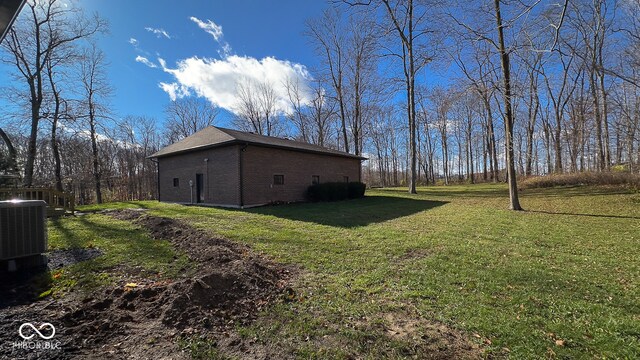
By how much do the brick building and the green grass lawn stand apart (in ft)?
18.4

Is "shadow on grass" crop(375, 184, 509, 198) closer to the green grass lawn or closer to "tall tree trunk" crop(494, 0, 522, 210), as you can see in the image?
Answer: "tall tree trunk" crop(494, 0, 522, 210)

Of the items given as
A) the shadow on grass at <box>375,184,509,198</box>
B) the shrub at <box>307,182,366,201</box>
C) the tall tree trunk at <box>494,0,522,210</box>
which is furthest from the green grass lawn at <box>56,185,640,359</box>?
the shadow on grass at <box>375,184,509,198</box>

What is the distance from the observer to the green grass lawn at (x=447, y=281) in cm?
246

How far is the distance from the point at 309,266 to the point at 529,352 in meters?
2.98

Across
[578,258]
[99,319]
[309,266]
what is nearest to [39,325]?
[99,319]

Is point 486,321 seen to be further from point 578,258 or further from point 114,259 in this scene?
point 114,259

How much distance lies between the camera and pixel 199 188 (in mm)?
15836

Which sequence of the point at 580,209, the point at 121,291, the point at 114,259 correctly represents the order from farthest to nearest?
1. the point at 580,209
2. the point at 114,259
3. the point at 121,291

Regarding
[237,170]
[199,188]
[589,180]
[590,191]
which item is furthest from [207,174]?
[589,180]

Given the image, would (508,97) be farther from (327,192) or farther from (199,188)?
(199,188)

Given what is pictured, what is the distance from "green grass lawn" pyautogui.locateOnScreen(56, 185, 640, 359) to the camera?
2459mm

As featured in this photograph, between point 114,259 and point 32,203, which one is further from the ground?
point 32,203

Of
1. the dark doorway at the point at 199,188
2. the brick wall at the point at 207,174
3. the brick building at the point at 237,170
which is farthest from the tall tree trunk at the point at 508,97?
the dark doorway at the point at 199,188

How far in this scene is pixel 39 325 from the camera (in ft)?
8.62
